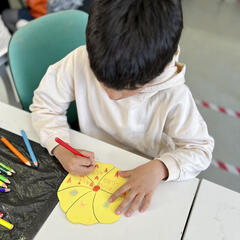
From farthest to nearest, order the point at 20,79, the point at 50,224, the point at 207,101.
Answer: the point at 207,101, the point at 20,79, the point at 50,224

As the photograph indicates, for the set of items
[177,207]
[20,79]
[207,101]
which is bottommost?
[207,101]

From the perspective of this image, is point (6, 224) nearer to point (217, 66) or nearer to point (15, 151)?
point (15, 151)

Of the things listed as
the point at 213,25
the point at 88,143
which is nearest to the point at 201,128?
the point at 88,143

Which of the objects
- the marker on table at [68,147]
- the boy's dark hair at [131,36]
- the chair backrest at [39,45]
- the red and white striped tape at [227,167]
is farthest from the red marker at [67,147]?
the red and white striped tape at [227,167]

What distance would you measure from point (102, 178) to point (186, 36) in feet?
7.74

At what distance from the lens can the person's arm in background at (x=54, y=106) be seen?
0.73 m

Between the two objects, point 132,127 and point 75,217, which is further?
point 132,127

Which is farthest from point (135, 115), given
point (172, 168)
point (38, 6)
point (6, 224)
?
point (38, 6)

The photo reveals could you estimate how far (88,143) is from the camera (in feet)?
2.48

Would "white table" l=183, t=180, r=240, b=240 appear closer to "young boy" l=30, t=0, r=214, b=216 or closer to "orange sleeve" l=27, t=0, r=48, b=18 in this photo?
"young boy" l=30, t=0, r=214, b=216

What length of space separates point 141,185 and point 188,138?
0.19 m

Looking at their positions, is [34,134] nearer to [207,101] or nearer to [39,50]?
[39,50]

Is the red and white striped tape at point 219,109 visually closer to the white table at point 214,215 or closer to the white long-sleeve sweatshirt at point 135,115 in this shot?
the white long-sleeve sweatshirt at point 135,115

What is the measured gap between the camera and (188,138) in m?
0.72
